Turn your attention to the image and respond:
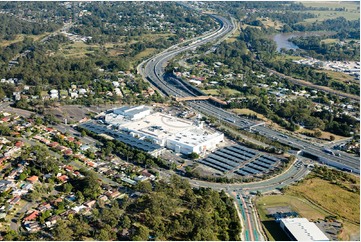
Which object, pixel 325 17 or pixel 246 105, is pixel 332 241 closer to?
pixel 246 105

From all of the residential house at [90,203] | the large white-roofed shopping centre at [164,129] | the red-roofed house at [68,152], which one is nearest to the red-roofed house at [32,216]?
the residential house at [90,203]

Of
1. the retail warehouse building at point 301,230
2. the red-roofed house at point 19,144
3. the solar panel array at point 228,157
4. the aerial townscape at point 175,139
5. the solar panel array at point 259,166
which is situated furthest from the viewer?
the red-roofed house at point 19,144

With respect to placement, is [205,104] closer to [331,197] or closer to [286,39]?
[331,197]

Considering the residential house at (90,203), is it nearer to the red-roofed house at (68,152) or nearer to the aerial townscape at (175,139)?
the aerial townscape at (175,139)

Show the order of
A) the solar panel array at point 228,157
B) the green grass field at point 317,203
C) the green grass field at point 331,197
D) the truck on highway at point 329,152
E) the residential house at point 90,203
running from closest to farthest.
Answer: the residential house at point 90,203 < the green grass field at point 317,203 < the green grass field at point 331,197 < the solar panel array at point 228,157 < the truck on highway at point 329,152

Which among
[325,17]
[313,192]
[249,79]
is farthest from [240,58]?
[325,17]

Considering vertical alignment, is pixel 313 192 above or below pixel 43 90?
above

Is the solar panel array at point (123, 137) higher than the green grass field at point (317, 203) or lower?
lower
